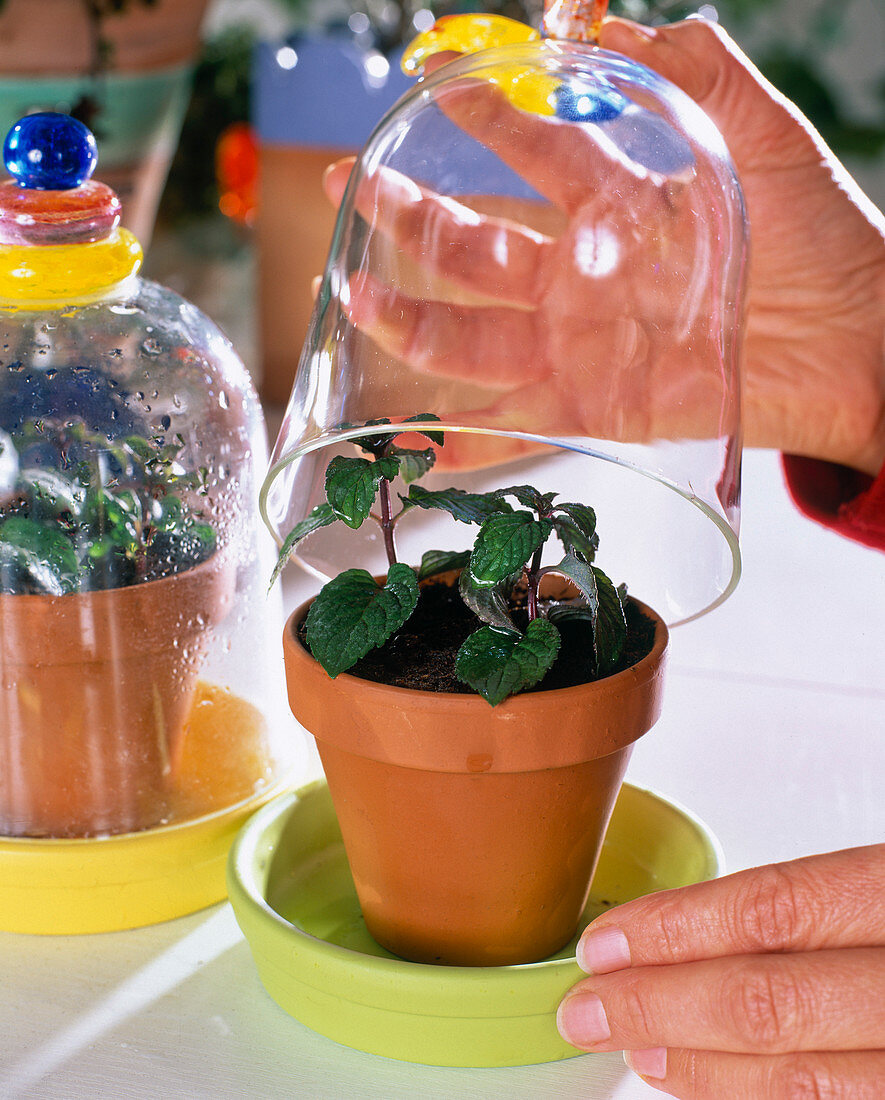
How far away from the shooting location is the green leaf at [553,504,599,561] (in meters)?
0.47

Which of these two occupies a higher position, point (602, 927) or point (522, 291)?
point (522, 291)

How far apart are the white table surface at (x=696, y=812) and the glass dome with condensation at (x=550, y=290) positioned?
145mm

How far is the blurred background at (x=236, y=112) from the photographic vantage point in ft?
5.24

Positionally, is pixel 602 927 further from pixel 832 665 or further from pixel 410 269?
pixel 832 665

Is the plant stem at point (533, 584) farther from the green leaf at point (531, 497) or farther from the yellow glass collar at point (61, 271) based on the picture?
the yellow glass collar at point (61, 271)

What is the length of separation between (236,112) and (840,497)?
2.13m

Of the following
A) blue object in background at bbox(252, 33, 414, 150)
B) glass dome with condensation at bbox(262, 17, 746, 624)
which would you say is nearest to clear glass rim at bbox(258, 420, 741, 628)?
glass dome with condensation at bbox(262, 17, 746, 624)

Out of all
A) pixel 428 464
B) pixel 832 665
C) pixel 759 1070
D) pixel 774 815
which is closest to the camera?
pixel 759 1070

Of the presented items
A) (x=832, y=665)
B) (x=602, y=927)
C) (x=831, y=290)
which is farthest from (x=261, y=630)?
(x=831, y=290)

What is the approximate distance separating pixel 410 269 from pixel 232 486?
17 centimetres

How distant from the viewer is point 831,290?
931mm

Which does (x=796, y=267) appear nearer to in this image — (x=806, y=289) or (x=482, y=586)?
(x=806, y=289)

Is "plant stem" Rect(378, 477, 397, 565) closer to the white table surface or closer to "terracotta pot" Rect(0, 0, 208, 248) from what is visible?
the white table surface

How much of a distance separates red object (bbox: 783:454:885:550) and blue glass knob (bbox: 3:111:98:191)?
0.59 metres
